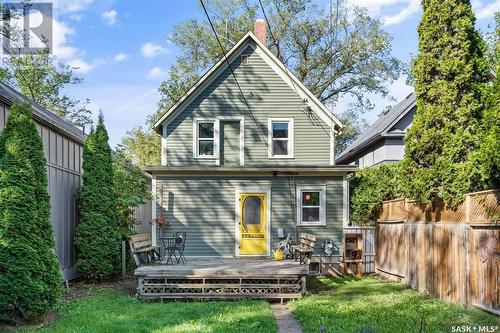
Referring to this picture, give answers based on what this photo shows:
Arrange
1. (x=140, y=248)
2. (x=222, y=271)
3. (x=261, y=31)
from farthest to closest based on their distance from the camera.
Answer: (x=261, y=31) → (x=140, y=248) → (x=222, y=271)

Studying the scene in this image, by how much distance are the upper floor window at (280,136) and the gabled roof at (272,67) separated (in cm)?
101

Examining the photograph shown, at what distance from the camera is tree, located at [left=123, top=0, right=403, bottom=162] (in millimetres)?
29031

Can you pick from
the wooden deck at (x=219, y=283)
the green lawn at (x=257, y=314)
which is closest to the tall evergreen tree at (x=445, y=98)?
the green lawn at (x=257, y=314)

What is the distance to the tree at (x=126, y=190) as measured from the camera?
13430mm

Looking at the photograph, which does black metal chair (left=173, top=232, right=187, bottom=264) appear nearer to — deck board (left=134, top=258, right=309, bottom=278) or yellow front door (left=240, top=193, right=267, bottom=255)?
deck board (left=134, top=258, right=309, bottom=278)

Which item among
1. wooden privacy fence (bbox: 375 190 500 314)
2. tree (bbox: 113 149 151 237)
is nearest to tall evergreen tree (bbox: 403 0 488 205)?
wooden privacy fence (bbox: 375 190 500 314)

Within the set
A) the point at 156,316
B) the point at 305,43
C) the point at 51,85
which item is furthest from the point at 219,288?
the point at 51,85

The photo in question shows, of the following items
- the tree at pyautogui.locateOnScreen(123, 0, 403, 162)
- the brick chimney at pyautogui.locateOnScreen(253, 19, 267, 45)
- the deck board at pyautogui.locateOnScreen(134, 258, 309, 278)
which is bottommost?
the deck board at pyautogui.locateOnScreen(134, 258, 309, 278)

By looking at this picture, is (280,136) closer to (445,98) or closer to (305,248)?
(305,248)

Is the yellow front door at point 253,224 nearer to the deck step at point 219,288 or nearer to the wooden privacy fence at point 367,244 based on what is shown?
the wooden privacy fence at point 367,244

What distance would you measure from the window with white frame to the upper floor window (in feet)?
6.13

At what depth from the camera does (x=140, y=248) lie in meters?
11.6

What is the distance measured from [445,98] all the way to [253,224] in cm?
706

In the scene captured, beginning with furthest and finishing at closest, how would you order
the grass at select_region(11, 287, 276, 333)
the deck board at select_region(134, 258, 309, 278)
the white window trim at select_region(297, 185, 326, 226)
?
1. the white window trim at select_region(297, 185, 326, 226)
2. the deck board at select_region(134, 258, 309, 278)
3. the grass at select_region(11, 287, 276, 333)
